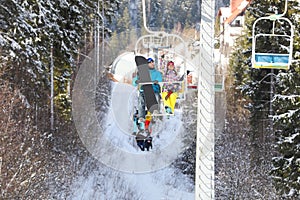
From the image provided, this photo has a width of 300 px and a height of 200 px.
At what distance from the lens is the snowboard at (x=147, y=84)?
15.0 feet

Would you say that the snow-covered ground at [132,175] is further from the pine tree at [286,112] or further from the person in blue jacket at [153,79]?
the person in blue jacket at [153,79]

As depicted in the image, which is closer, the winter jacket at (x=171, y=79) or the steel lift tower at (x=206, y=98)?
the steel lift tower at (x=206, y=98)

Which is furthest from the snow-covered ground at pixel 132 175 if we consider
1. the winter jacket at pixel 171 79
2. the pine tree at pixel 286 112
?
the winter jacket at pixel 171 79

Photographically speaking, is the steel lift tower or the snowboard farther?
the snowboard

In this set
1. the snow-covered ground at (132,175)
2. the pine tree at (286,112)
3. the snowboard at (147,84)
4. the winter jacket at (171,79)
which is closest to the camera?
the snowboard at (147,84)

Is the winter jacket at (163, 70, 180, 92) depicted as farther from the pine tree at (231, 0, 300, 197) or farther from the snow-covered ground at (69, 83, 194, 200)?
the snow-covered ground at (69, 83, 194, 200)

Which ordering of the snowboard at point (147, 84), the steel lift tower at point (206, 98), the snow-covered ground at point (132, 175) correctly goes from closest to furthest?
the steel lift tower at point (206, 98) → the snowboard at point (147, 84) → the snow-covered ground at point (132, 175)

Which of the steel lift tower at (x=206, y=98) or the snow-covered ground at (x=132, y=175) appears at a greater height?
the steel lift tower at (x=206, y=98)

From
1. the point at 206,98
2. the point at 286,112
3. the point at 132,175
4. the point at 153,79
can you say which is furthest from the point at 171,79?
the point at 132,175

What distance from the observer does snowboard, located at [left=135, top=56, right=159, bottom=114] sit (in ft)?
15.0

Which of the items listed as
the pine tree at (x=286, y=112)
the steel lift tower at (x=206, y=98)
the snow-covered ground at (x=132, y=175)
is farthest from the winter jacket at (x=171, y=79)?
the snow-covered ground at (x=132, y=175)

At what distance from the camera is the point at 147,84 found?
461cm

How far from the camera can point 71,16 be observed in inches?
462

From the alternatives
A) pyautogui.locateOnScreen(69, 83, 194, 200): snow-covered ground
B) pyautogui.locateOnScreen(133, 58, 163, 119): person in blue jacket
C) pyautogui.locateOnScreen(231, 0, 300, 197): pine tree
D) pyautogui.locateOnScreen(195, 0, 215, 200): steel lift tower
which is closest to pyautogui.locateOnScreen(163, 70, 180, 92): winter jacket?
pyautogui.locateOnScreen(133, 58, 163, 119): person in blue jacket
